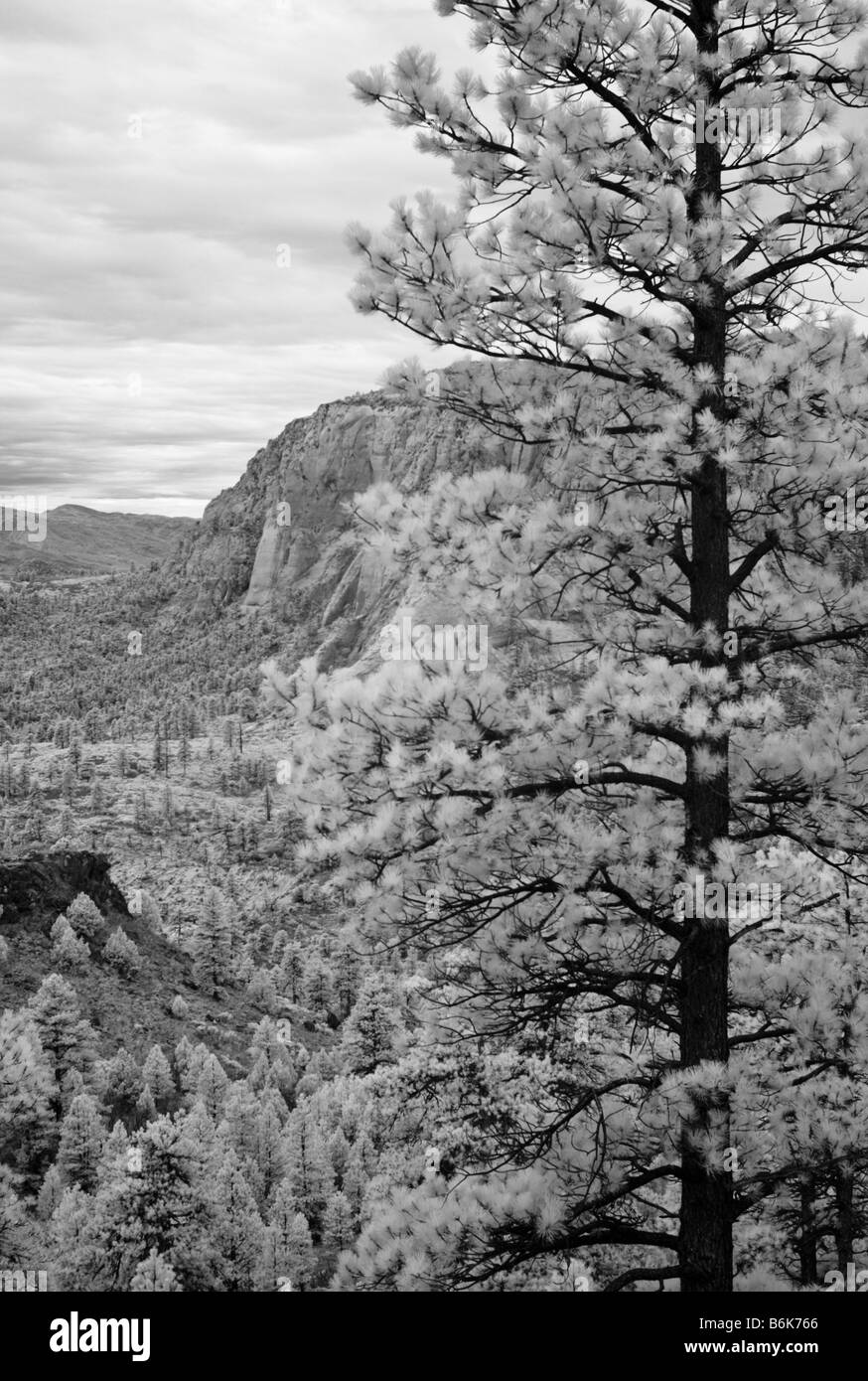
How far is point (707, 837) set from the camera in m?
5.45

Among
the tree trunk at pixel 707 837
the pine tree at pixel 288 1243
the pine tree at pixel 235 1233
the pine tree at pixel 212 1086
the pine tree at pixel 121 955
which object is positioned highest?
the tree trunk at pixel 707 837

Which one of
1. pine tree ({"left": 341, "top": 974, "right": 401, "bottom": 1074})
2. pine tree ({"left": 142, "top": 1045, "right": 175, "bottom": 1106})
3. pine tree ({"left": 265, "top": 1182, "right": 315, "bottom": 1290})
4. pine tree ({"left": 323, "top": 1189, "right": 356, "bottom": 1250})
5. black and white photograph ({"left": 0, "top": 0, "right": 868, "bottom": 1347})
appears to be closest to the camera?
black and white photograph ({"left": 0, "top": 0, "right": 868, "bottom": 1347})

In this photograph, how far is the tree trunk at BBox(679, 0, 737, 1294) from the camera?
17.2 feet

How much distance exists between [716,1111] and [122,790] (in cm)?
10138

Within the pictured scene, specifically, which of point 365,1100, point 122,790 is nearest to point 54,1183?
point 365,1100

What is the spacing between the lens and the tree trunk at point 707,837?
523 cm

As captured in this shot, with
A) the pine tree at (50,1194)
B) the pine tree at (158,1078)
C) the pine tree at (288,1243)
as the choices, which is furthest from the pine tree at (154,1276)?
the pine tree at (158,1078)

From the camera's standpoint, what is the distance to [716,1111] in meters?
5.09

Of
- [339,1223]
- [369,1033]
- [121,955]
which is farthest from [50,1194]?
[121,955]

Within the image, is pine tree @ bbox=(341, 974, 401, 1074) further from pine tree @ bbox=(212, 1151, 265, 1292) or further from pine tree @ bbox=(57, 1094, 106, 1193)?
pine tree @ bbox=(212, 1151, 265, 1292)

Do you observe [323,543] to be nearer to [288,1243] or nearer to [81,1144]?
[81,1144]

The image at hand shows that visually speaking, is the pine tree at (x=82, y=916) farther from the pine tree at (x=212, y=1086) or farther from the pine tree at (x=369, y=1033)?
the pine tree at (x=212, y=1086)

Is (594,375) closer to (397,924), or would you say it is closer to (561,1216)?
(397,924)

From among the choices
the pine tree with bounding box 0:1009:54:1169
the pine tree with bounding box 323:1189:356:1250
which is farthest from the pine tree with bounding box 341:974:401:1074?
the pine tree with bounding box 0:1009:54:1169
